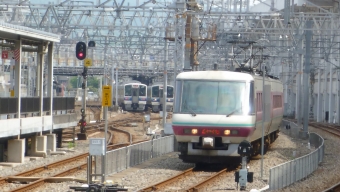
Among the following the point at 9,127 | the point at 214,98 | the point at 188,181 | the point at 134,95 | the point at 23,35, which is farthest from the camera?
the point at 134,95

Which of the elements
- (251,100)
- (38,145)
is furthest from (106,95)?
(38,145)

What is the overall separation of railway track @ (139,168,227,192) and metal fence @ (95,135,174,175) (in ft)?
5.64

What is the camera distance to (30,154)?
24125 millimetres

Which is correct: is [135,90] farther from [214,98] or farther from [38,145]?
[214,98]

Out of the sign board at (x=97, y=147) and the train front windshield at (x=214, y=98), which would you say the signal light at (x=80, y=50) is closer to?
the train front windshield at (x=214, y=98)

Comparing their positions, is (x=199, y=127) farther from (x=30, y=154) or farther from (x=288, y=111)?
→ (x=288, y=111)

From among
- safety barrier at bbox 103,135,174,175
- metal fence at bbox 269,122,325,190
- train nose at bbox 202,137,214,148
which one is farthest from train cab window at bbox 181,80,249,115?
metal fence at bbox 269,122,325,190

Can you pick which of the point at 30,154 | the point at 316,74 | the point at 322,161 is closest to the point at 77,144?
the point at 30,154

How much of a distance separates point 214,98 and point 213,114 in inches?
18.8

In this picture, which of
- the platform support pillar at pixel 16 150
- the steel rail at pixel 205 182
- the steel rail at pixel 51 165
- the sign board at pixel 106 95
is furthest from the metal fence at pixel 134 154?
the platform support pillar at pixel 16 150

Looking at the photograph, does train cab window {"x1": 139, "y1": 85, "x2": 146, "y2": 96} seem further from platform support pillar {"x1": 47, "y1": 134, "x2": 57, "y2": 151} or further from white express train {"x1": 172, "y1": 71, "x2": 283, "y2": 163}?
white express train {"x1": 172, "y1": 71, "x2": 283, "y2": 163}

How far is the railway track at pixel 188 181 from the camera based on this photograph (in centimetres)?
1619

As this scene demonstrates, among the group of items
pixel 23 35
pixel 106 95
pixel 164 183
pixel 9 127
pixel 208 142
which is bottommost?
pixel 164 183

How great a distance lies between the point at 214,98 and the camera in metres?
20.2
